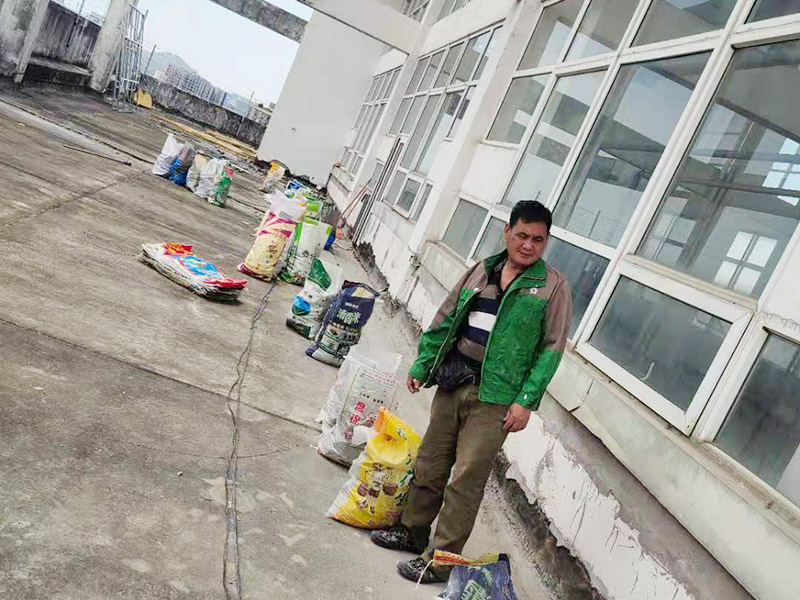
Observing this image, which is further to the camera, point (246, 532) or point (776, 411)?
point (246, 532)

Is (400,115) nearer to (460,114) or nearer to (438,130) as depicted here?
(438,130)

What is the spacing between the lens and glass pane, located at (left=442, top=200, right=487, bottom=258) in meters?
6.56

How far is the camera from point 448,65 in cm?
1096

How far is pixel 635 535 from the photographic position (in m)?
2.73

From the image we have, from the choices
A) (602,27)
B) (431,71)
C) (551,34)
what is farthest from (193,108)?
(602,27)

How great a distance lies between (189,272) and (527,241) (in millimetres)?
3762

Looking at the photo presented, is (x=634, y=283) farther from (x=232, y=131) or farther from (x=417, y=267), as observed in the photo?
(x=232, y=131)

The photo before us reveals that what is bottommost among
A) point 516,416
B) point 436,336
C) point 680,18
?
point 516,416

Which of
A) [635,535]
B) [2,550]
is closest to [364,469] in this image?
[635,535]

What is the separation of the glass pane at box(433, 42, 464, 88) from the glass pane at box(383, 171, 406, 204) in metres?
1.60

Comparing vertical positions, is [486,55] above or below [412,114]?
above

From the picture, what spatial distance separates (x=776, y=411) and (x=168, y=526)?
7.67ft

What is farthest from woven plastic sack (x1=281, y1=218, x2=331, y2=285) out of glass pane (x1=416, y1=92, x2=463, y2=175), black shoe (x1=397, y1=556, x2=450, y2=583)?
black shoe (x1=397, y1=556, x2=450, y2=583)

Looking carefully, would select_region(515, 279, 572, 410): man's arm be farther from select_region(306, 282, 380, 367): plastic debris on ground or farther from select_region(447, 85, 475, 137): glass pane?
select_region(447, 85, 475, 137): glass pane
